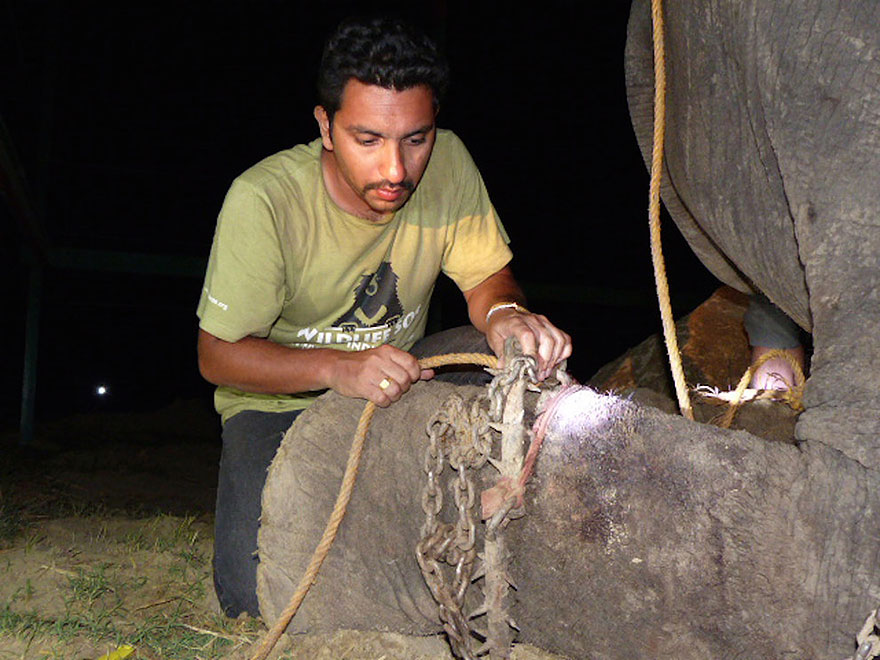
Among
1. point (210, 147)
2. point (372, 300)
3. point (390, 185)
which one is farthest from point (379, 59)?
point (210, 147)

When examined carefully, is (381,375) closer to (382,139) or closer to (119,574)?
(382,139)

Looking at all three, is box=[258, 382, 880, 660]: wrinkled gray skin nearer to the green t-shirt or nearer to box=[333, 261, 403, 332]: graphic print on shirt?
the green t-shirt

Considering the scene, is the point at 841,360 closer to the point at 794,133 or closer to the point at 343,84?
the point at 794,133

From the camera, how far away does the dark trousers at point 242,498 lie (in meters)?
2.12

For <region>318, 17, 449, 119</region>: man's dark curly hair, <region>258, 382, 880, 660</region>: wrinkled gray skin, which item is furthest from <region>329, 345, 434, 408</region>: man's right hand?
<region>318, 17, 449, 119</region>: man's dark curly hair

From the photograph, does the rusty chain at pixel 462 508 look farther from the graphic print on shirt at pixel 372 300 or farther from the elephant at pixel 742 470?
the graphic print on shirt at pixel 372 300

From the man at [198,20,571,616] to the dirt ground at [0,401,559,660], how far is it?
0.64 feet

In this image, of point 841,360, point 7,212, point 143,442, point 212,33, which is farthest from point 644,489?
point 212,33

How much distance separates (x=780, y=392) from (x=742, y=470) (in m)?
1.48

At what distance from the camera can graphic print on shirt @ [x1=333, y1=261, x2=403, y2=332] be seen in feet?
7.75

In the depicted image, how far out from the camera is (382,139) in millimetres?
2035

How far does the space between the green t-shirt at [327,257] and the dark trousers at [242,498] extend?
9 centimetres

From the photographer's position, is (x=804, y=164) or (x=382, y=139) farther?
(x=382, y=139)

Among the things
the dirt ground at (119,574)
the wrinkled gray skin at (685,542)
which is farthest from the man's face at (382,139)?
the dirt ground at (119,574)
